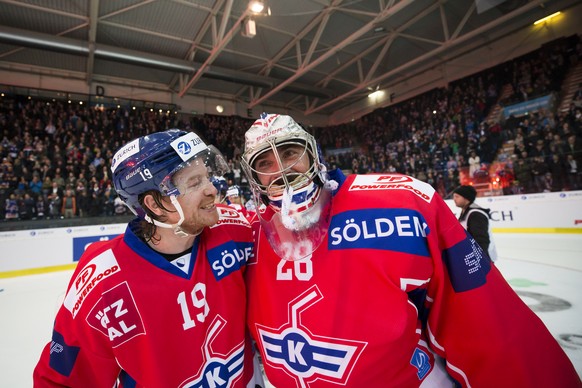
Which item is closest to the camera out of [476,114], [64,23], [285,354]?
[285,354]

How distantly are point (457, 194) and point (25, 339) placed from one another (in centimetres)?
518

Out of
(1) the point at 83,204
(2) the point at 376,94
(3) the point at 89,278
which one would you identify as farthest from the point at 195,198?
(2) the point at 376,94

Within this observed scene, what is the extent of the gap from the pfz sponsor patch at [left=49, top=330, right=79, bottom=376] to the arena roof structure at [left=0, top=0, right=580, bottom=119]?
919cm

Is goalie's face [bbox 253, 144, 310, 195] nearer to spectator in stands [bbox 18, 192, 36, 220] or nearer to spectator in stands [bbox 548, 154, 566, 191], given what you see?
spectator in stands [bbox 18, 192, 36, 220]

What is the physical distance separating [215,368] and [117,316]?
430 millimetres

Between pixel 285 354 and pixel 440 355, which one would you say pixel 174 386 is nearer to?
pixel 285 354

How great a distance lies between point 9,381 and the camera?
2.53 metres

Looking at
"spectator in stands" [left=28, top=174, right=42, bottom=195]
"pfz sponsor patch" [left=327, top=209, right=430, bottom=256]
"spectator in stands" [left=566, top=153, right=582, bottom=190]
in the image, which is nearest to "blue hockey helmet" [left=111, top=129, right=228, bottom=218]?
"pfz sponsor patch" [left=327, top=209, right=430, bottom=256]

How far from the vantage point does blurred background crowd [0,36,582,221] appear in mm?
7504

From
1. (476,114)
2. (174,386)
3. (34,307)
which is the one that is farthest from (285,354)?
(476,114)

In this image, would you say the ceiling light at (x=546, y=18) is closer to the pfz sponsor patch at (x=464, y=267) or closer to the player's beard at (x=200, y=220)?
the pfz sponsor patch at (x=464, y=267)

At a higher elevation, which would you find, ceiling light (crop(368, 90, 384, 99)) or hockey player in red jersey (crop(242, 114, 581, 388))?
ceiling light (crop(368, 90, 384, 99))

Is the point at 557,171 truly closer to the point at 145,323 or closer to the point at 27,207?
the point at 145,323

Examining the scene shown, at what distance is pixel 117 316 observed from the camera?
116 cm
